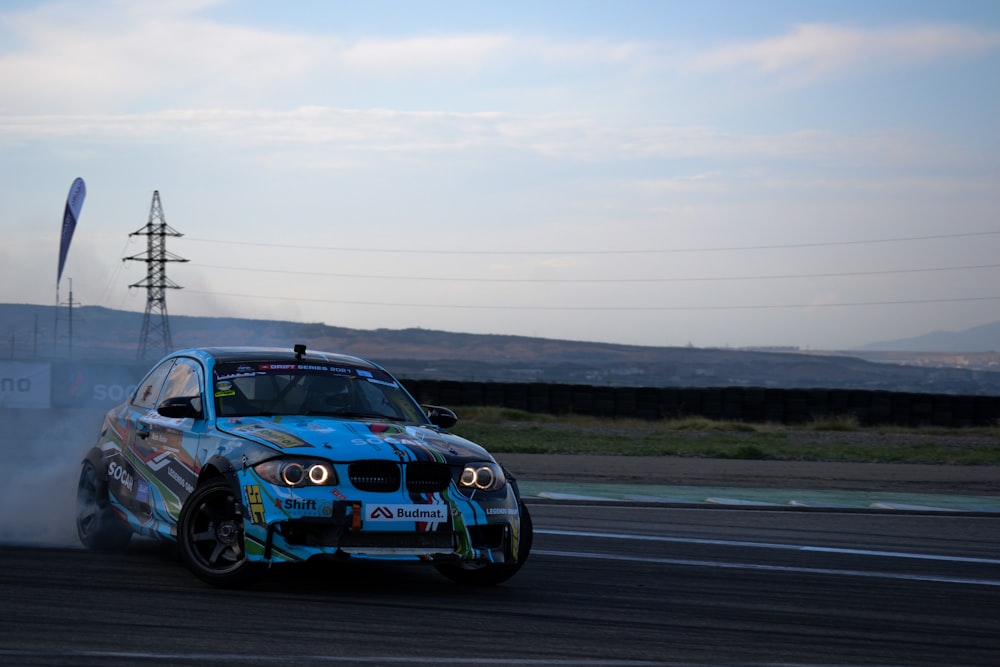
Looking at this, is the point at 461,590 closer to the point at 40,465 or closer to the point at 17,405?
the point at 40,465

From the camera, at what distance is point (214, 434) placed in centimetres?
693

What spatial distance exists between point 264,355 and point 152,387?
1100 millimetres

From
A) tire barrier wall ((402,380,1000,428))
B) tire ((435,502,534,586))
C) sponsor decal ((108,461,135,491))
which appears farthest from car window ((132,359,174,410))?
tire barrier wall ((402,380,1000,428))

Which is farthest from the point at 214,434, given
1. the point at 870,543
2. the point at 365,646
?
the point at 870,543

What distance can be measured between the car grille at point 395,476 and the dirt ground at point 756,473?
9389 millimetres

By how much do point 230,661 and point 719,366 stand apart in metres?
85.6

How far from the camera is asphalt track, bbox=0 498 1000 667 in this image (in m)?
5.26

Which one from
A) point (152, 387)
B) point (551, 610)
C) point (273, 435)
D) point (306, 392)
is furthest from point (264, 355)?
point (551, 610)

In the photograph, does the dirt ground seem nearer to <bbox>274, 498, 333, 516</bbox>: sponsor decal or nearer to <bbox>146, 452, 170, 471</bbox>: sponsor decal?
<bbox>146, 452, 170, 471</bbox>: sponsor decal

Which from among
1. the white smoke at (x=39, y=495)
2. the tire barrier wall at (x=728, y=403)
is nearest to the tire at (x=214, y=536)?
the white smoke at (x=39, y=495)

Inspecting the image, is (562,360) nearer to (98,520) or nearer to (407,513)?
(98,520)

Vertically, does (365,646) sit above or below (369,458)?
below

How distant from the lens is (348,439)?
652cm

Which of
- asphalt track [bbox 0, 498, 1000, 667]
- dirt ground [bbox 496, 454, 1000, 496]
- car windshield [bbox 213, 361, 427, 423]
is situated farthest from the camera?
dirt ground [bbox 496, 454, 1000, 496]
